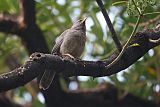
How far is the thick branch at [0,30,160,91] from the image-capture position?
6.78ft

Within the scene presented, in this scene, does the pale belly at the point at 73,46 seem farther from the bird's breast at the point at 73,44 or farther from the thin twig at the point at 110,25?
the thin twig at the point at 110,25

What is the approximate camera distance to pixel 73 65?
227 centimetres

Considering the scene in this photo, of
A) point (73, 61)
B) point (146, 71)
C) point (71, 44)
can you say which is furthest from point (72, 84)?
point (73, 61)

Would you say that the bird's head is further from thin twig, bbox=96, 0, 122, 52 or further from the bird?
thin twig, bbox=96, 0, 122, 52

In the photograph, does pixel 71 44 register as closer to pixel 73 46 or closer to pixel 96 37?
pixel 73 46

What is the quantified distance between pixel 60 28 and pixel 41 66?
265 centimetres

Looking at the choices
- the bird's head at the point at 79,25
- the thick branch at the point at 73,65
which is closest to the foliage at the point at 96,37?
the bird's head at the point at 79,25

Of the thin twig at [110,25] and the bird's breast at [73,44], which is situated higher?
the thin twig at [110,25]

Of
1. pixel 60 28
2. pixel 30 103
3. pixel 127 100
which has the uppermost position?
pixel 60 28

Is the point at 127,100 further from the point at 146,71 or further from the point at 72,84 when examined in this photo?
the point at 72,84

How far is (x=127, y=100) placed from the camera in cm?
445

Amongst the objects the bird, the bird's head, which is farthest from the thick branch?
the bird's head

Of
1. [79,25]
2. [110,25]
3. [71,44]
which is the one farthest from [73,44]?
[110,25]

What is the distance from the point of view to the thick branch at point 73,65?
6.78 feet
